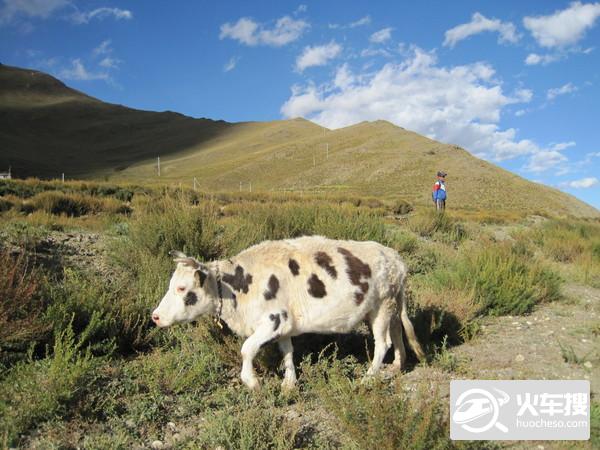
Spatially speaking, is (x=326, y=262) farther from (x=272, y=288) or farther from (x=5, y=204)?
(x=5, y=204)

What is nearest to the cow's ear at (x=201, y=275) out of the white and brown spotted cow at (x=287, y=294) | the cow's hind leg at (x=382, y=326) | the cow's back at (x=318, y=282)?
the white and brown spotted cow at (x=287, y=294)

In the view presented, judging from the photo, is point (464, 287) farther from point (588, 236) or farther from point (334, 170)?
point (334, 170)

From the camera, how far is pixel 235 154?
411ft

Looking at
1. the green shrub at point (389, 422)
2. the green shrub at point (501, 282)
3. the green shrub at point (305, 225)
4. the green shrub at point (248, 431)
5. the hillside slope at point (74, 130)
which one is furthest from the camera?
the hillside slope at point (74, 130)

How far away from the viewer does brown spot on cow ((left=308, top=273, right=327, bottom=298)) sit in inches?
182

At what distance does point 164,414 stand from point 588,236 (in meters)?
18.5

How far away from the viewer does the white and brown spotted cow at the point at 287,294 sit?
4.54m

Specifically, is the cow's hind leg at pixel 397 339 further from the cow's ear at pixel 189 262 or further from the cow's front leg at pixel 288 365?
the cow's ear at pixel 189 262

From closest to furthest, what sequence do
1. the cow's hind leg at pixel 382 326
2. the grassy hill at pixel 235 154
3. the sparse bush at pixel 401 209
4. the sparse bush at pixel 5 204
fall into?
the cow's hind leg at pixel 382 326 < the sparse bush at pixel 5 204 < the sparse bush at pixel 401 209 < the grassy hill at pixel 235 154

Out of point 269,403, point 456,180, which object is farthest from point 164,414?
point 456,180

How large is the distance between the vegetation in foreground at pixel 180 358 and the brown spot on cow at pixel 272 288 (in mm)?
873

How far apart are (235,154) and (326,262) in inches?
4861

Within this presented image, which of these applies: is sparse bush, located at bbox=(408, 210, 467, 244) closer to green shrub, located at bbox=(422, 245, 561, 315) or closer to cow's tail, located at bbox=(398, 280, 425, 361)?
green shrub, located at bbox=(422, 245, 561, 315)

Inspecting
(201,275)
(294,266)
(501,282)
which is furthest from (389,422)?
(501,282)
